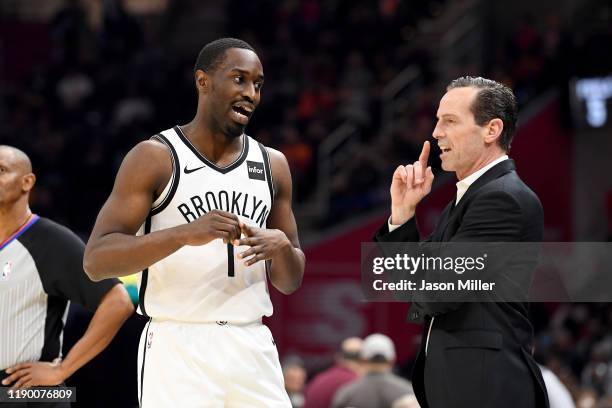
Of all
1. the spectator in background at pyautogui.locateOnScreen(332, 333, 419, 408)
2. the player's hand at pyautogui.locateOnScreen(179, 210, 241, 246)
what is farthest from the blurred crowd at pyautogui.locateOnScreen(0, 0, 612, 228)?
the player's hand at pyautogui.locateOnScreen(179, 210, 241, 246)

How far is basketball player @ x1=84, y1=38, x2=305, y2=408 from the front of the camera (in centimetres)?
421

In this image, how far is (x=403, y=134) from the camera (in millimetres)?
14242

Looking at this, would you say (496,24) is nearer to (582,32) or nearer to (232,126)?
(582,32)

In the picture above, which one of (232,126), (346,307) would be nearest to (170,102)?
(346,307)

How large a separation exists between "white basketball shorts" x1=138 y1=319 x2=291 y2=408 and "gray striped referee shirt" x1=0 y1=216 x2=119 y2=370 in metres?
0.88

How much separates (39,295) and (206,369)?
1.23 metres

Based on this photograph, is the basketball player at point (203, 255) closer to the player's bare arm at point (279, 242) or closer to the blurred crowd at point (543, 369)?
the player's bare arm at point (279, 242)

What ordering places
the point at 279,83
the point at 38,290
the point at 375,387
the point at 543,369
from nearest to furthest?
the point at 38,290 → the point at 543,369 → the point at 375,387 → the point at 279,83

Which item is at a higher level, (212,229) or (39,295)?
(212,229)

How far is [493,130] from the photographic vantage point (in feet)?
13.9

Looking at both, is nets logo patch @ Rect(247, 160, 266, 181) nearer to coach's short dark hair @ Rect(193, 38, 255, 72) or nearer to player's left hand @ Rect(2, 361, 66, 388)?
coach's short dark hair @ Rect(193, 38, 255, 72)

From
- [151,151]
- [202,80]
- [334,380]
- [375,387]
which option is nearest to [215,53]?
[202,80]

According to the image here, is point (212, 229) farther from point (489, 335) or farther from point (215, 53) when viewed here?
point (489, 335)

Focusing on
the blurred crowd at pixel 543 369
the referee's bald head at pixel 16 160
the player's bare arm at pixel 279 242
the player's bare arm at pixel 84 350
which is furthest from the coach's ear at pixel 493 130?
the blurred crowd at pixel 543 369
